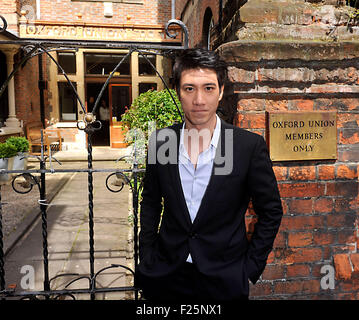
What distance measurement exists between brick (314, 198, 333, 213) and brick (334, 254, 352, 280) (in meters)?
0.33

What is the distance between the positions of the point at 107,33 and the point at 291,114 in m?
12.9

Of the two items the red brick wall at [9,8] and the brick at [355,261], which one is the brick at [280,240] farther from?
the red brick wall at [9,8]

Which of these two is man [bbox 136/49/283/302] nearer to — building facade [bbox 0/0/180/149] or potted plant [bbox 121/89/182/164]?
potted plant [bbox 121/89/182/164]

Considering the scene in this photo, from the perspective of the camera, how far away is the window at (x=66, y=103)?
14.1 metres

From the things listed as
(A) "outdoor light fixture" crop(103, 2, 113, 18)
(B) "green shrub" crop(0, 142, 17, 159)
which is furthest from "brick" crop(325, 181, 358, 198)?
(A) "outdoor light fixture" crop(103, 2, 113, 18)

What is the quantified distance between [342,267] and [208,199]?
1.31 meters

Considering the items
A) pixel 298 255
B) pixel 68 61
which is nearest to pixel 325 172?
pixel 298 255

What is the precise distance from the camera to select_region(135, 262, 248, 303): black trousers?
165 cm

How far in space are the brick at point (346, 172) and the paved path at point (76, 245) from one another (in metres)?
2.27

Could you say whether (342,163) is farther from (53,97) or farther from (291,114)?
(53,97)

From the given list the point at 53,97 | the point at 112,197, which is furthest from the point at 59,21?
the point at 112,197

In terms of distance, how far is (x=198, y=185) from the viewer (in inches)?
65.9

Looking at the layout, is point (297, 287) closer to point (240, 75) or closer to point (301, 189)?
point (301, 189)

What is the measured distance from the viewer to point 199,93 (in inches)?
64.2
